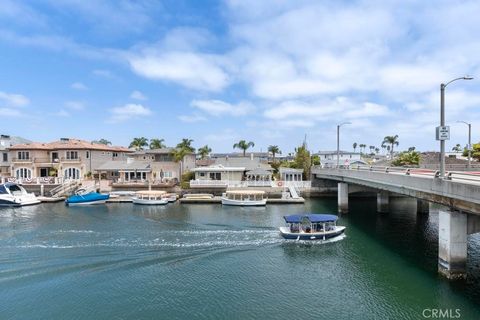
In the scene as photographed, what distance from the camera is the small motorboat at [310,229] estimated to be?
101 ft

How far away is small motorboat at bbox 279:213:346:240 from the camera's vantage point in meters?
30.8

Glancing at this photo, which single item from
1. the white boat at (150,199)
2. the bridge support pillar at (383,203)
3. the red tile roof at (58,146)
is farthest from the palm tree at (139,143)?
the bridge support pillar at (383,203)

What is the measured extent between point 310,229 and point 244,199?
73.5ft

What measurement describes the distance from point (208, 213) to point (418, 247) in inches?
1071

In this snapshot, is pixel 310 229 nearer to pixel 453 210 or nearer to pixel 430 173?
pixel 430 173

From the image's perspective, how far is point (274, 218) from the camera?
4169 cm

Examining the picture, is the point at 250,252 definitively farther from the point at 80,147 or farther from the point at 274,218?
the point at 80,147

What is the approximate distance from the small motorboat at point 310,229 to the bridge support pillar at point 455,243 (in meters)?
11.6

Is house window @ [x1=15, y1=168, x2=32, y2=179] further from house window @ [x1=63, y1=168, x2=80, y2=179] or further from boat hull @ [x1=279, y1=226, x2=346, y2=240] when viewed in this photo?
boat hull @ [x1=279, y1=226, x2=346, y2=240]

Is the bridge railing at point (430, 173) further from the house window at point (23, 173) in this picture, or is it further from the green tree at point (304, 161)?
the house window at point (23, 173)

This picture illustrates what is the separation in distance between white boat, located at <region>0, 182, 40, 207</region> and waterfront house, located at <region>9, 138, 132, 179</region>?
12857 mm

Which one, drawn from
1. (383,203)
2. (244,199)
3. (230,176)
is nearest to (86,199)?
(230,176)

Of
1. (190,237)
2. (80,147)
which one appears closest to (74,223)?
(190,237)

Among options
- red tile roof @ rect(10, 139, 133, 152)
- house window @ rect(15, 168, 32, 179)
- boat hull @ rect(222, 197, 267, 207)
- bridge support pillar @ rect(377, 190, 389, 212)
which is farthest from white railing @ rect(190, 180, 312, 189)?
house window @ rect(15, 168, 32, 179)
